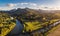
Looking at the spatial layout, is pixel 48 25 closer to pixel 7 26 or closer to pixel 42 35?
pixel 42 35

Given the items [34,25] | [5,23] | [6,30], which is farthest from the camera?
[6,30]

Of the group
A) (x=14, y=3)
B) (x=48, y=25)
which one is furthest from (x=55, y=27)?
(x=14, y=3)

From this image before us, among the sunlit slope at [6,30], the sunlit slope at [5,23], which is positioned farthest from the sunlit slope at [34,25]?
the sunlit slope at [6,30]

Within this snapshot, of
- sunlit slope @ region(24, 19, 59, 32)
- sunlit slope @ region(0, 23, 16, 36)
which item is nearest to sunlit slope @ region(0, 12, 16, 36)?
sunlit slope @ region(0, 23, 16, 36)

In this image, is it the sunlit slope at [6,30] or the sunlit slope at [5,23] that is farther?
the sunlit slope at [6,30]

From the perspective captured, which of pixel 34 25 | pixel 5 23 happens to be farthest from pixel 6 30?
pixel 34 25

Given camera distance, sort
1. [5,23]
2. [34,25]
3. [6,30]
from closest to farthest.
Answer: [34,25] < [5,23] < [6,30]

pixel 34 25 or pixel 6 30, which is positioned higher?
pixel 34 25

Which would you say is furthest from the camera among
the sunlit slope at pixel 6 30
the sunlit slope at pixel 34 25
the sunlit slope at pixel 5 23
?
the sunlit slope at pixel 6 30

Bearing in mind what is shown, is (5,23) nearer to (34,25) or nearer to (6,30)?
(6,30)

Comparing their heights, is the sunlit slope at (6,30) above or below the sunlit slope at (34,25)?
below

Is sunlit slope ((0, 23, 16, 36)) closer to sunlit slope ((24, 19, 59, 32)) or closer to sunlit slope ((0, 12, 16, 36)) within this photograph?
sunlit slope ((0, 12, 16, 36))

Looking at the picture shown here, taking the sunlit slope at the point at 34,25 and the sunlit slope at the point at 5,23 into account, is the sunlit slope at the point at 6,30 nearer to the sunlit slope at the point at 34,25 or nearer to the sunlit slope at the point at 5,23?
the sunlit slope at the point at 5,23
